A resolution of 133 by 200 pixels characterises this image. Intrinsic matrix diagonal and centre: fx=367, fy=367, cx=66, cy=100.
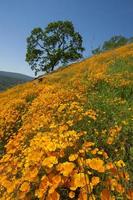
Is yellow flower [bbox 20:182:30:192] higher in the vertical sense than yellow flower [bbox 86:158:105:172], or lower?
lower

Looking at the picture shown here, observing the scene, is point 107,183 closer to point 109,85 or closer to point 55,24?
point 109,85

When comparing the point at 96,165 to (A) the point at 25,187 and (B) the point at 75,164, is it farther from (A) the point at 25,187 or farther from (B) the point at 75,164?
(A) the point at 25,187

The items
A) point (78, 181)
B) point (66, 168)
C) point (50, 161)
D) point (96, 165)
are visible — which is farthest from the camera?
point (50, 161)

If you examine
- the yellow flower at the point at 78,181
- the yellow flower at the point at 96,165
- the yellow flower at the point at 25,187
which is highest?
the yellow flower at the point at 96,165

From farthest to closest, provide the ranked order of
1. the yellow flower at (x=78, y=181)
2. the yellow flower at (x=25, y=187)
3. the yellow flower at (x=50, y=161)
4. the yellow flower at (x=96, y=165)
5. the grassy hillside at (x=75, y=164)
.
A: the yellow flower at (x=50, y=161) < the yellow flower at (x=25, y=187) < the yellow flower at (x=96, y=165) < the grassy hillside at (x=75, y=164) < the yellow flower at (x=78, y=181)

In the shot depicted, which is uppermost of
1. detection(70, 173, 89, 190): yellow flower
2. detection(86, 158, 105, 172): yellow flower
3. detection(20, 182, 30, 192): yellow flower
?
detection(86, 158, 105, 172): yellow flower

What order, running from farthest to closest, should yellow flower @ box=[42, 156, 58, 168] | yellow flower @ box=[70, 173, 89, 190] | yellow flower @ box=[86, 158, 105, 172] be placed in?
yellow flower @ box=[42, 156, 58, 168], yellow flower @ box=[86, 158, 105, 172], yellow flower @ box=[70, 173, 89, 190]

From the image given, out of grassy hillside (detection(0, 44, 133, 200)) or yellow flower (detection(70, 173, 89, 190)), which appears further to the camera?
grassy hillside (detection(0, 44, 133, 200))

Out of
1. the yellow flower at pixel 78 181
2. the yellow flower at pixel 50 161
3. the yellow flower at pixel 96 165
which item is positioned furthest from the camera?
the yellow flower at pixel 50 161

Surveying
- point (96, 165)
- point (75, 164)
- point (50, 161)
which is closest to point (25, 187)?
point (50, 161)

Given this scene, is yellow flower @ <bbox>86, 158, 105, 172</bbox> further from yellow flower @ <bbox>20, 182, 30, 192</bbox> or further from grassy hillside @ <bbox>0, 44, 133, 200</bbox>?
yellow flower @ <bbox>20, 182, 30, 192</bbox>

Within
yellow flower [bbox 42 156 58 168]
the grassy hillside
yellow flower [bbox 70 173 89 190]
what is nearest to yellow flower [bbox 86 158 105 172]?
the grassy hillside

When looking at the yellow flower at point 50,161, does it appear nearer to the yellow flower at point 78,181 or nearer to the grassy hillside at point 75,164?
the grassy hillside at point 75,164

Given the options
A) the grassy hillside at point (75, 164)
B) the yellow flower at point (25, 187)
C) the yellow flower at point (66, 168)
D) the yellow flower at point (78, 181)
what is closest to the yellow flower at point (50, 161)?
the grassy hillside at point (75, 164)
